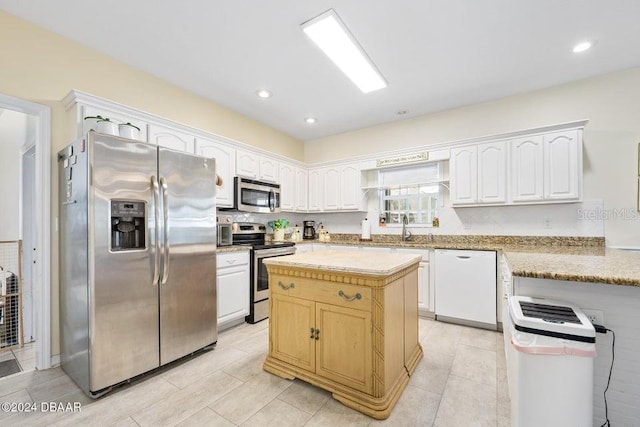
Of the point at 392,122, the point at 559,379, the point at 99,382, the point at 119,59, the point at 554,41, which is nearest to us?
the point at 559,379

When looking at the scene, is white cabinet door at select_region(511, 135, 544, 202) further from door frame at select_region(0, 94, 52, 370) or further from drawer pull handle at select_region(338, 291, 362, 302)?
door frame at select_region(0, 94, 52, 370)

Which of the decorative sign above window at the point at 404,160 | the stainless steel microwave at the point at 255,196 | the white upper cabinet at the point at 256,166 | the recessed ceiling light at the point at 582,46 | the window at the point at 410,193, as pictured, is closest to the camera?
the recessed ceiling light at the point at 582,46

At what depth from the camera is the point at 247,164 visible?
3.85m

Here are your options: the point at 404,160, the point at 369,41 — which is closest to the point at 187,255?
the point at 369,41

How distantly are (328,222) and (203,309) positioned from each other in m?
2.94

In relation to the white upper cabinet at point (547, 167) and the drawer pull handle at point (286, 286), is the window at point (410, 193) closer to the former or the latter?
the white upper cabinet at point (547, 167)

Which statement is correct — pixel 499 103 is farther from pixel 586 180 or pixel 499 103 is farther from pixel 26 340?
pixel 26 340

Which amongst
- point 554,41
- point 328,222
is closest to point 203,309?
point 328,222

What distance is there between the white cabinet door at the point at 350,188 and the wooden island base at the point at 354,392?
2.70 m

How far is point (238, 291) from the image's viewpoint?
314 cm

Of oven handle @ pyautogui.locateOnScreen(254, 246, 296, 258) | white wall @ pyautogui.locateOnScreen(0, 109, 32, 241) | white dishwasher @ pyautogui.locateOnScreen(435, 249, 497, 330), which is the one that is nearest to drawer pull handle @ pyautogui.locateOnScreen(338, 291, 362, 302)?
oven handle @ pyautogui.locateOnScreen(254, 246, 296, 258)

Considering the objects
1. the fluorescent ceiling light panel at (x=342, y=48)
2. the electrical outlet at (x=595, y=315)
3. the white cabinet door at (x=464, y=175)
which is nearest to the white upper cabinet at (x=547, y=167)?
the white cabinet door at (x=464, y=175)

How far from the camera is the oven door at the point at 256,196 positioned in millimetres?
3658

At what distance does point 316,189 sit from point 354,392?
11.5ft
